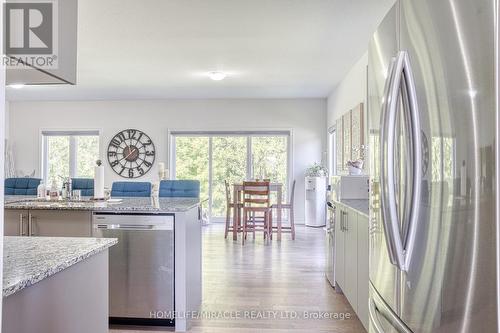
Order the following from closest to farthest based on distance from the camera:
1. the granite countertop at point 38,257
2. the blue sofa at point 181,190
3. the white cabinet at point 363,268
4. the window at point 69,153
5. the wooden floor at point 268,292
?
the granite countertop at point 38,257
the white cabinet at point 363,268
the wooden floor at point 268,292
the blue sofa at point 181,190
the window at point 69,153

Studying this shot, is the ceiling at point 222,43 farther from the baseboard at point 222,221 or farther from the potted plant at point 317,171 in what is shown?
the baseboard at point 222,221

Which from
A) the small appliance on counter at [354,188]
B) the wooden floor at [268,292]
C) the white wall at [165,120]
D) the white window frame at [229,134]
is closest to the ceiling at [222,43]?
the white wall at [165,120]

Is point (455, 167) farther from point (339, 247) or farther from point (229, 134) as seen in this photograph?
point (229, 134)

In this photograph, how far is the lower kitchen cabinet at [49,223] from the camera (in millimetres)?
2492

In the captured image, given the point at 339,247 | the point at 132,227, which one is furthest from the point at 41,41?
the point at 339,247

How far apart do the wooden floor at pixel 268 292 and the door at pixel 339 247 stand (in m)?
0.18

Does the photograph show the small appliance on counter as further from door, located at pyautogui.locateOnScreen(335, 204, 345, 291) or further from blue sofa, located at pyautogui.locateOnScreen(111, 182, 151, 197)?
blue sofa, located at pyautogui.locateOnScreen(111, 182, 151, 197)

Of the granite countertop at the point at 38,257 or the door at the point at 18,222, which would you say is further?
the door at the point at 18,222

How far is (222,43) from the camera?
3674mm

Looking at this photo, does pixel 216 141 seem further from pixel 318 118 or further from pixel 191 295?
pixel 191 295

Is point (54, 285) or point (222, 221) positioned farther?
point (222, 221)

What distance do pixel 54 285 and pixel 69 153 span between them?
680 centimetres

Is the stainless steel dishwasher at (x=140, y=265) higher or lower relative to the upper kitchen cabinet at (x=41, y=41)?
lower

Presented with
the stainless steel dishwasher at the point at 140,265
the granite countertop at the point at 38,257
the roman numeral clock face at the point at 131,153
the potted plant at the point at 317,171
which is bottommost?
the stainless steel dishwasher at the point at 140,265
